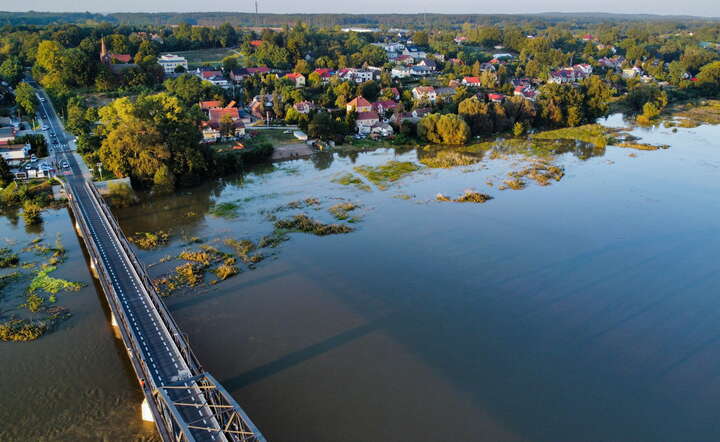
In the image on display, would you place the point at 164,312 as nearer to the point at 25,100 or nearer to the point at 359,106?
the point at 359,106

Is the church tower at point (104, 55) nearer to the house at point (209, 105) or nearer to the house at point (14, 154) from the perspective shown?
the house at point (209, 105)

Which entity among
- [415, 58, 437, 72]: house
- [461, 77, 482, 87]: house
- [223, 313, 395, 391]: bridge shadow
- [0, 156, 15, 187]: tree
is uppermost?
[415, 58, 437, 72]: house

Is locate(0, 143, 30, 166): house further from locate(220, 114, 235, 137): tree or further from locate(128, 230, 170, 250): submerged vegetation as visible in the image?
locate(128, 230, 170, 250): submerged vegetation

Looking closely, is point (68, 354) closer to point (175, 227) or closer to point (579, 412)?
point (175, 227)

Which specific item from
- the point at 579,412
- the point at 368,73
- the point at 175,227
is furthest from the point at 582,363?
the point at 368,73

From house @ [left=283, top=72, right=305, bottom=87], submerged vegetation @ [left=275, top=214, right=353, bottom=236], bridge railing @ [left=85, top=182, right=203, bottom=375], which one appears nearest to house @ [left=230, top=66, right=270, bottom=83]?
house @ [left=283, top=72, right=305, bottom=87]

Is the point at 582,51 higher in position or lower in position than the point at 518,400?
higher

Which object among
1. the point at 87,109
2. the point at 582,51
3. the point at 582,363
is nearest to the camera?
the point at 582,363
